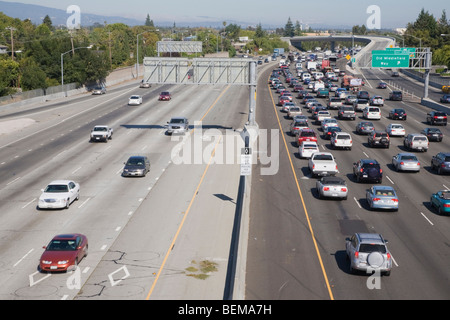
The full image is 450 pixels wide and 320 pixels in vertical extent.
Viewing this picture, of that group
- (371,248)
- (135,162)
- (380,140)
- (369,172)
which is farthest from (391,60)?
(371,248)

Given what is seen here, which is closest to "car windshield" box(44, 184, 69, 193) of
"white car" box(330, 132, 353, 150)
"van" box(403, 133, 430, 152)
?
"white car" box(330, 132, 353, 150)

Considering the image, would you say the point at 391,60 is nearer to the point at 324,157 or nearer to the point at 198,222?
the point at 324,157

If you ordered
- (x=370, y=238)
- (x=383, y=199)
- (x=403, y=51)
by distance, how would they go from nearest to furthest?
(x=370, y=238)
(x=383, y=199)
(x=403, y=51)

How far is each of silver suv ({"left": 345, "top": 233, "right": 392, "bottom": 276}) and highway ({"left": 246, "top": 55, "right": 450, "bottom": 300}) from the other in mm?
401

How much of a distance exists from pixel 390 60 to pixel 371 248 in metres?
68.0

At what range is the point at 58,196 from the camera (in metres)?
34.9

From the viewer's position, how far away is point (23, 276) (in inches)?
987

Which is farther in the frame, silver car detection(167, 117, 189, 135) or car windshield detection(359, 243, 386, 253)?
silver car detection(167, 117, 189, 135)

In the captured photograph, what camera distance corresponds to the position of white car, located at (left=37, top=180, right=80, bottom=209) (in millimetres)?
34625

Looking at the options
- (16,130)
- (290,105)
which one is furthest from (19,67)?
(290,105)

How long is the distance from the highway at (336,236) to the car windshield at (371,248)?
1.06m

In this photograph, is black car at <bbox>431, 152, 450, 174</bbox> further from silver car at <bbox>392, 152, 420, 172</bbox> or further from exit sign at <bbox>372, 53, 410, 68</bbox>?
exit sign at <bbox>372, 53, 410, 68</bbox>

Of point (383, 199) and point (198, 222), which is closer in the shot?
point (198, 222)

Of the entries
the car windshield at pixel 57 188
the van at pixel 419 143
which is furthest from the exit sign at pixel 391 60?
the car windshield at pixel 57 188
